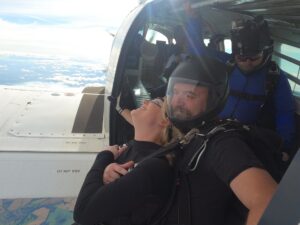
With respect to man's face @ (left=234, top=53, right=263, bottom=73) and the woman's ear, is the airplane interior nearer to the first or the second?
man's face @ (left=234, top=53, right=263, bottom=73)

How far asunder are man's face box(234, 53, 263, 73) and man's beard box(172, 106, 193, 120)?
1.20 metres

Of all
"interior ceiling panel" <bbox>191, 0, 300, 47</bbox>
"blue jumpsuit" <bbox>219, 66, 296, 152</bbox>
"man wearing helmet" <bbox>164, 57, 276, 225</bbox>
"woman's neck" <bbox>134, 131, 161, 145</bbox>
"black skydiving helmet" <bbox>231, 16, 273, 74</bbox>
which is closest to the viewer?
"man wearing helmet" <bbox>164, 57, 276, 225</bbox>

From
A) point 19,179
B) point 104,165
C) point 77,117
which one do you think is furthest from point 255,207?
point 77,117

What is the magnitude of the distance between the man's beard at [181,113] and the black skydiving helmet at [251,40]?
117cm

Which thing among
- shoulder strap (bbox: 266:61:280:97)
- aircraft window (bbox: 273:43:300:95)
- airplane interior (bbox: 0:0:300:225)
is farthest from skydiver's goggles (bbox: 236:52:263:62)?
aircraft window (bbox: 273:43:300:95)

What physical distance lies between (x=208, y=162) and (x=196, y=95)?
0.91 ft

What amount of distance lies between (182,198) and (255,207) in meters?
0.30

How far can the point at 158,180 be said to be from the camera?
1.31 m

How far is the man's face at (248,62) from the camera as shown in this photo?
249cm

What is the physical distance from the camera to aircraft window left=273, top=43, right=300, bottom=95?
135 inches

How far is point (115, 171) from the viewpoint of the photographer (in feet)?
4.69

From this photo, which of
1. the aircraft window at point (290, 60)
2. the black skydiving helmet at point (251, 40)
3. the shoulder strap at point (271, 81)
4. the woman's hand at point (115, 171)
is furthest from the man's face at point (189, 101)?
the aircraft window at point (290, 60)

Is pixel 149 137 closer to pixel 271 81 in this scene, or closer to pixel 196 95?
pixel 196 95

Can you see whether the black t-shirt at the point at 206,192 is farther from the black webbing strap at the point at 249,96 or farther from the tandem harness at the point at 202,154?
the black webbing strap at the point at 249,96
